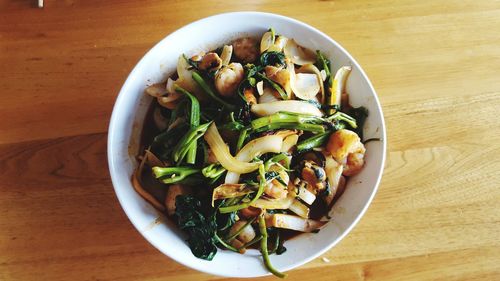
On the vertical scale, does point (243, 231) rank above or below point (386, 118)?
below

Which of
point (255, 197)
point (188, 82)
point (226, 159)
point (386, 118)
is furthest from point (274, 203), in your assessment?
point (386, 118)

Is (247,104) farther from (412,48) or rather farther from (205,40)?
(412,48)

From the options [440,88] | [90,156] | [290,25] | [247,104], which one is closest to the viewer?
[247,104]

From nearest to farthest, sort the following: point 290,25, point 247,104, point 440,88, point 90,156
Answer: point 247,104 → point 290,25 → point 90,156 → point 440,88

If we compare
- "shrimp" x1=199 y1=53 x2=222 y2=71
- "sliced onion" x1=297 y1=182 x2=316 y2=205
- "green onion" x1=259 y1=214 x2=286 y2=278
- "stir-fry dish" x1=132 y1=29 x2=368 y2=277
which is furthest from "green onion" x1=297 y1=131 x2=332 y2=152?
"shrimp" x1=199 y1=53 x2=222 y2=71

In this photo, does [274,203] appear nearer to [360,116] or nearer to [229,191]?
[229,191]

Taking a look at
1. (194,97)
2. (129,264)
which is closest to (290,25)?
(194,97)
